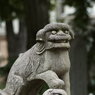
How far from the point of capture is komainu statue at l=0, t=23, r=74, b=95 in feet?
8.45

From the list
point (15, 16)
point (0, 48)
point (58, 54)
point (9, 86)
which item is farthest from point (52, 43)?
point (0, 48)

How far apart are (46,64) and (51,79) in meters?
0.16

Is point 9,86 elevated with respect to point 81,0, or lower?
lower

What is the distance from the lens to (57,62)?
261 cm

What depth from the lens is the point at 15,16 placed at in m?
10.4

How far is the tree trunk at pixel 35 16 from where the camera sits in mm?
6793

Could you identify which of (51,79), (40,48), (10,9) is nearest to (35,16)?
(10,9)

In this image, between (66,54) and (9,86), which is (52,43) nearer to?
(66,54)

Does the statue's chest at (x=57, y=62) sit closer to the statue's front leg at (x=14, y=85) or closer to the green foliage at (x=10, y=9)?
the statue's front leg at (x=14, y=85)

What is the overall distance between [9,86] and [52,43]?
63 cm

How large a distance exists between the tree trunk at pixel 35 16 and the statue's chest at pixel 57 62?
13.5 feet

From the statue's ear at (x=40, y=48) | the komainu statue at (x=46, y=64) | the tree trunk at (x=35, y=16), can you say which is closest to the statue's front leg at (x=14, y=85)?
the komainu statue at (x=46, y=64)

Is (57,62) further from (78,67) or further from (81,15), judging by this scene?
(81,15)

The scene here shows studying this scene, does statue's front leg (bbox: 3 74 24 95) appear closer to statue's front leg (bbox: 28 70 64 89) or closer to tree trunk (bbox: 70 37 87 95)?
statue's front leg (bbox: 28 70 64 89)
